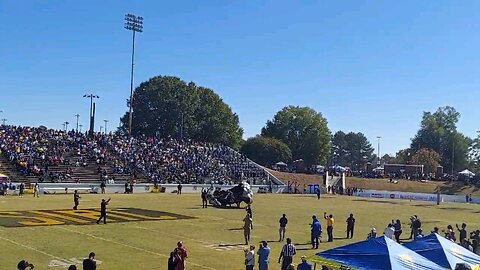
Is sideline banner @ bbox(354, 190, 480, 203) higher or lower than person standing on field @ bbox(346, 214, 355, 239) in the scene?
higher

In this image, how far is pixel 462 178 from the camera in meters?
96.7

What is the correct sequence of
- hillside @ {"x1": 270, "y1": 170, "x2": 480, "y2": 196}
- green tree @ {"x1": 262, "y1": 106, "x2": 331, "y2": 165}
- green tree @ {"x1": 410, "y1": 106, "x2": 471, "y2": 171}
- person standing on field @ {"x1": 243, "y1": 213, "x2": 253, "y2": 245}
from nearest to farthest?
person standing on field @ {"x1": 243, "y1": 213, "x2": 253, "y2": 245}, hillside @ {"x1": 270, "y1": 170, "x2": 480, "y2": 196}, green tree @ {"x1": 262, "y1": 106, "x2": 331, "y2": 165}, green tree @ {"x1": 410, "y1": 106, "x2": 471, "y2": 171}

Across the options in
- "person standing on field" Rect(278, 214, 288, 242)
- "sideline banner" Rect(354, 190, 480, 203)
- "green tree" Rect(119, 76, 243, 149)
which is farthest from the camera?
"green tree" Rect(119, 76, 243, 149)

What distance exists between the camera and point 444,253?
46.9ft

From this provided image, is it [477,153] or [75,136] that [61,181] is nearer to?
[75,136]

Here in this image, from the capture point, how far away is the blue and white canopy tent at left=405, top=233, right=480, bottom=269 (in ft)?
46.1

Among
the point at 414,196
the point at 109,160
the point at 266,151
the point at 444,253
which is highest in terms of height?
the point at 266,151

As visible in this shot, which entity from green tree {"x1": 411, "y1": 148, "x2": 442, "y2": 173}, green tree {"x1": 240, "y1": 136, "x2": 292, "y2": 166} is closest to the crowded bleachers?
green tree {"x1": 240, "y1": 136, "x2": 292, "y2": 166}

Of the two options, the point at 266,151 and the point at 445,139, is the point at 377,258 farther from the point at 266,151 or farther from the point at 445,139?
the point at 445,139

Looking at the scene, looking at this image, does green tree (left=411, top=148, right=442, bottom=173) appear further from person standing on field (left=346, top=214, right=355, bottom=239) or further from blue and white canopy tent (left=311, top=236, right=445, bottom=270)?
blue and white canopy tent (left=311, top=236, right=445, bottom=270)

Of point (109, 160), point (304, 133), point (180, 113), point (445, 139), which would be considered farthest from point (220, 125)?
point (445, 139)

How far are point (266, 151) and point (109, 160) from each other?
5606 cm

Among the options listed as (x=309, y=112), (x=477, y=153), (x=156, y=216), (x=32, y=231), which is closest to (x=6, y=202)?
(x=156, y=216)

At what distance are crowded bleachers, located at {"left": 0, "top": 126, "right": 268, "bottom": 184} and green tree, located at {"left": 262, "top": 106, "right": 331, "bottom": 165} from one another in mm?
50429
